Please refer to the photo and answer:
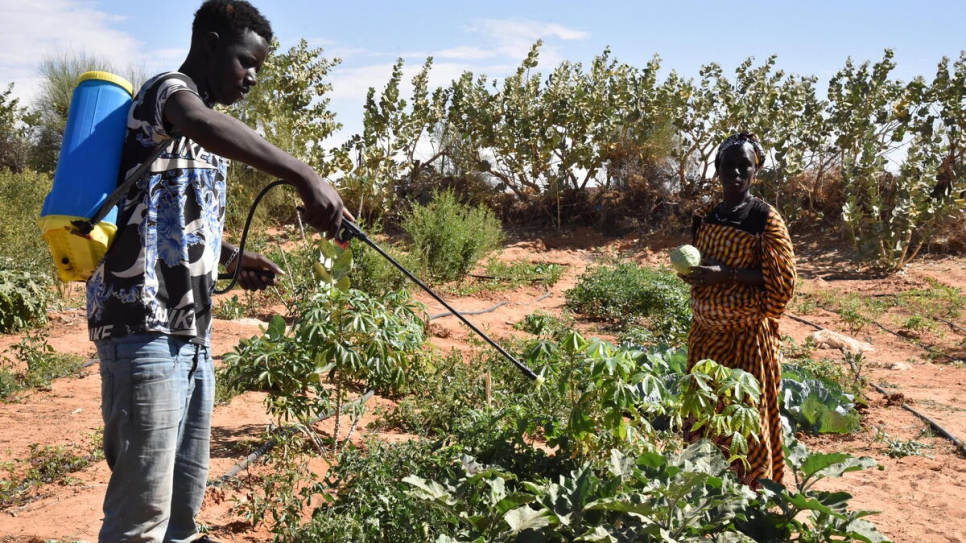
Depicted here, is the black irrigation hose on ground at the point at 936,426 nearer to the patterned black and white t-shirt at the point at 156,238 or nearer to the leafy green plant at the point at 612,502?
the leafy green plant at the point at 612,502

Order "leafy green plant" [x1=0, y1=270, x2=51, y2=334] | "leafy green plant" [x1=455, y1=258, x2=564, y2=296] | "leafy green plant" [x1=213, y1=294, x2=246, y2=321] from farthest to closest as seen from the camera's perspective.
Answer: "leafy green plant" [x1=455, y1=258, x2=564, y2=296]
"leafy green plant" [x1=213, y1=294, x2=246, y2=321]
"leafy green plant" [x1=0, y1=270, x2=51, y2=334]

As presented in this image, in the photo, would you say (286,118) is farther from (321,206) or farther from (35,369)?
(321,206)

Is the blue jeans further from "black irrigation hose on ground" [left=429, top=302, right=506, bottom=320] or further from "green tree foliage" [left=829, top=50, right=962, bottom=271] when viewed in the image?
"green tree foliage" [left=829, top=50, right=962, bottom=271]

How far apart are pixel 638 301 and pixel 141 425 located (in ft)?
23.0

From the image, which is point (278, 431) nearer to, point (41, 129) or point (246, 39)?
point (246, 39)

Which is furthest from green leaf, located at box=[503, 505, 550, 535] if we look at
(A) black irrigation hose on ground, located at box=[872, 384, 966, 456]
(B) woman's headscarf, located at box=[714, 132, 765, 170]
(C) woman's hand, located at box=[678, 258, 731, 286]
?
(A) black irrigation hose on ground, located at box=[872, 384, 966, 456]

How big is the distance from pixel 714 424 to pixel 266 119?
1021 centimetres

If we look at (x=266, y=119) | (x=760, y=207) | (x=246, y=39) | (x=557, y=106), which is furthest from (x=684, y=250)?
(x=557, y=106)

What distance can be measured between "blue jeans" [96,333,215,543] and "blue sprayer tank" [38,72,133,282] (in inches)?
8.9

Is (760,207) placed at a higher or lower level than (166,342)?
higher

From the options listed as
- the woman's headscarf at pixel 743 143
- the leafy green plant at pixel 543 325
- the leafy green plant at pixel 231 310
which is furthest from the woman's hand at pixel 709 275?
the leafy green plant at pixel 231 310

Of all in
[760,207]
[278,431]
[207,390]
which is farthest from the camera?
[278,431]

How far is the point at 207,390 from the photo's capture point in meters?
2.18

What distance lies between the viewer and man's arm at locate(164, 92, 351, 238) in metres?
1.78
